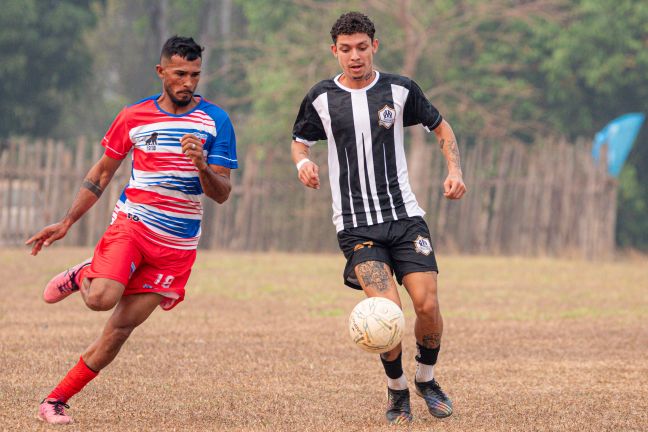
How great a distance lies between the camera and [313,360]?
416 inches

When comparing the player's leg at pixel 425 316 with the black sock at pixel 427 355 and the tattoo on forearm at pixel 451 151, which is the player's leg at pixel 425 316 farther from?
the tattoo on forearm at pixel 451 151

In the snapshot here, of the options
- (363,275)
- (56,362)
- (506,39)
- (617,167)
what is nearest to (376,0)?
(506,39)

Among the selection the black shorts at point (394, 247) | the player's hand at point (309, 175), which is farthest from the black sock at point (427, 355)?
the player's hand at point (309, 175)

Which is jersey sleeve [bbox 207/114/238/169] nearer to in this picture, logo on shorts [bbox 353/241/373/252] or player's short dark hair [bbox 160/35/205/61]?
player's short dark hair [bbox 160/35/205/61]

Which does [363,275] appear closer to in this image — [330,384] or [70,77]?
[330,384]

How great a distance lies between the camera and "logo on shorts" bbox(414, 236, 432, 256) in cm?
747

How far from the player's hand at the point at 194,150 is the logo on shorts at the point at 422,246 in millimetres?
1442

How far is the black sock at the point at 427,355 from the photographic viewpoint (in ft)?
25.0

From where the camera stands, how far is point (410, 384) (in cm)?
928

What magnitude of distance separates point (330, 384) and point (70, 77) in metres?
28.3

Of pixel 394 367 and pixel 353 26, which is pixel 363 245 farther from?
pixel 353 26

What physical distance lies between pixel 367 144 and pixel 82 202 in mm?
1774

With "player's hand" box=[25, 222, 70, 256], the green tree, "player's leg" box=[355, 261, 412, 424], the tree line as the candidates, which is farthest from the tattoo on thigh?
the green tree

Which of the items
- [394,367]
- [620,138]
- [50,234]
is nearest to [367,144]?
[394,367]
